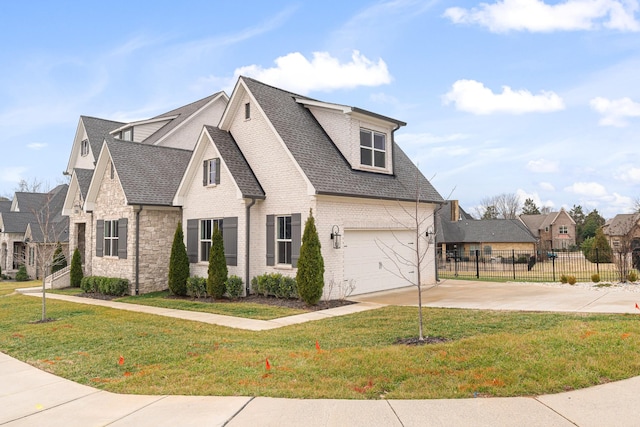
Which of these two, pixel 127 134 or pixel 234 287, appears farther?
pixel 127 134

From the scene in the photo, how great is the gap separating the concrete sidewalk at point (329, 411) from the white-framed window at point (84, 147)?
26.8m

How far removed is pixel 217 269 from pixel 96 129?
773 inches

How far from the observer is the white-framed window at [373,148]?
52.3ft

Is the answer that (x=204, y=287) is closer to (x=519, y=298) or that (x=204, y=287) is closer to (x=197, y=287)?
(x=197, y=287)

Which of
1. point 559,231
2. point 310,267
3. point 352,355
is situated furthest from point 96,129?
point 559,231

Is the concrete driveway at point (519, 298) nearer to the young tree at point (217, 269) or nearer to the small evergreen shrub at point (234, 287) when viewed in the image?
the small evergreen shrub at point (234, 287)

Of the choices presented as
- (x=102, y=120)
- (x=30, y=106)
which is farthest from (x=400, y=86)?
(x=102, y=120)

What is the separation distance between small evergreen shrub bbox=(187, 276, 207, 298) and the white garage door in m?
5.28

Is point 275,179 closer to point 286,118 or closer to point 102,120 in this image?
point 286,118

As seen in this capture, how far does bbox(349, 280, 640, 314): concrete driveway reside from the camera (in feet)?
37.0

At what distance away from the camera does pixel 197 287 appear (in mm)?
15664

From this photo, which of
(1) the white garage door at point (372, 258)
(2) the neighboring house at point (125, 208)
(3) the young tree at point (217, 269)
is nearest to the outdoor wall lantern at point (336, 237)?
(1) the white garage door at point (372, 258)

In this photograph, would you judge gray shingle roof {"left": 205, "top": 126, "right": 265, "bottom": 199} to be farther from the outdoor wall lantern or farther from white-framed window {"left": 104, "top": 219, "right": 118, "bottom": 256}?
white-framed window {"left": 104, "top": 219, "right": 118, "bottom": 256}

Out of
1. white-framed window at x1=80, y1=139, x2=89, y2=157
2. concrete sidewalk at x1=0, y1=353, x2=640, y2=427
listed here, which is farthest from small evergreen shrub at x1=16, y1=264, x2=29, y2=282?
concrete sidewalk at x1=0, y1=353, x2=640, y2=427
